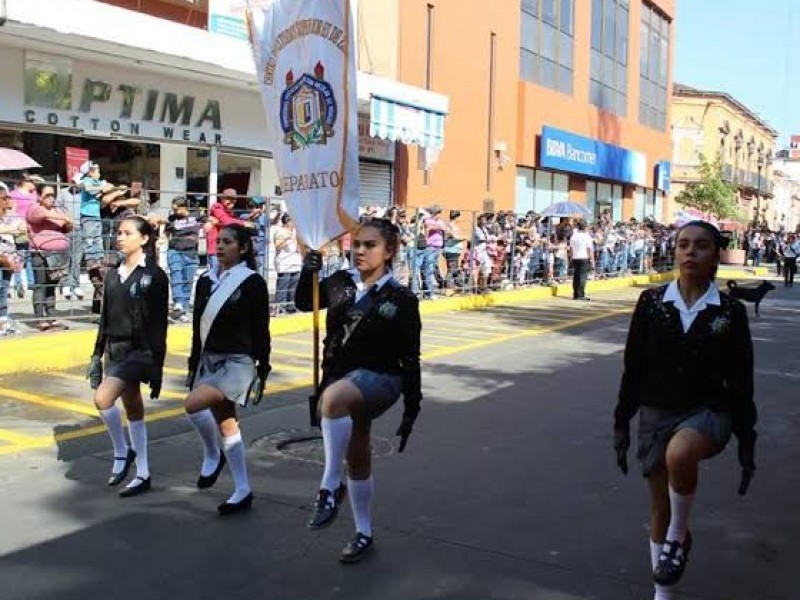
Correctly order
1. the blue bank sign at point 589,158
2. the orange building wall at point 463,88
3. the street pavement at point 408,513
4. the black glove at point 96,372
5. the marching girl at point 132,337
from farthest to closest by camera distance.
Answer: the blue bank sign at point 589,158 → the orange building wall at point 463,88 → the black glove at point 96,372 → the marching girl at point 132,337 → the street pavement at point 408,513

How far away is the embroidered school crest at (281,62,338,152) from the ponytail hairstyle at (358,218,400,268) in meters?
1.49

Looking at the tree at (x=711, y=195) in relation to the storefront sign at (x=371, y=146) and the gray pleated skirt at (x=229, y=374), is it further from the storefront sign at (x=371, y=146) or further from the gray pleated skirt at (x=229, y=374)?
the gray pleated skirt at (x=229, y=374)

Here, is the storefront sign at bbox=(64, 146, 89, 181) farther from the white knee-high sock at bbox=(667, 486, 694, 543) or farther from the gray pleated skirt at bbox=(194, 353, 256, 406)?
the white knee-high sock at bbox=(667, 486, 694, 543)

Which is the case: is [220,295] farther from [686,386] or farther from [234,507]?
[686,386]

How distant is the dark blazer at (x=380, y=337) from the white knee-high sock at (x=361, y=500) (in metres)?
0.46

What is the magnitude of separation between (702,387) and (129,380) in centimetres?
333

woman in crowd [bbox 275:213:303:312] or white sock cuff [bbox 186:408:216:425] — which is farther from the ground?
woman in crowd [bbox 275:213:303:312]

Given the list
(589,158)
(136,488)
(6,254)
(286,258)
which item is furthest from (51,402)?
(589,158)

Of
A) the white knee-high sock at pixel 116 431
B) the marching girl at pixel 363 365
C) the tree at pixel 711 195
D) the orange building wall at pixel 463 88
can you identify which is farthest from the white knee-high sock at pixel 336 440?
the tree at pixel 711 195

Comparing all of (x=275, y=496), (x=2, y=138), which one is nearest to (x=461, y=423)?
(x=275, y=496)

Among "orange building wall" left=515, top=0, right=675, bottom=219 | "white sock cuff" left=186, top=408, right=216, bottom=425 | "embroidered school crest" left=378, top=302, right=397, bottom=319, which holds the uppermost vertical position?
"orange building wall" left=515, top=0, right=675, bottom=219

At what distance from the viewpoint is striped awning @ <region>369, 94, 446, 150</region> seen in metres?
18.6

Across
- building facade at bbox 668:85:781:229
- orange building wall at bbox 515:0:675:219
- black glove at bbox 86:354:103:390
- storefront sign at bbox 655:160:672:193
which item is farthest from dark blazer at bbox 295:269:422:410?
building facade at bbox 668:85:781:229

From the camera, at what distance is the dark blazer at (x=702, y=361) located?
4105mm
